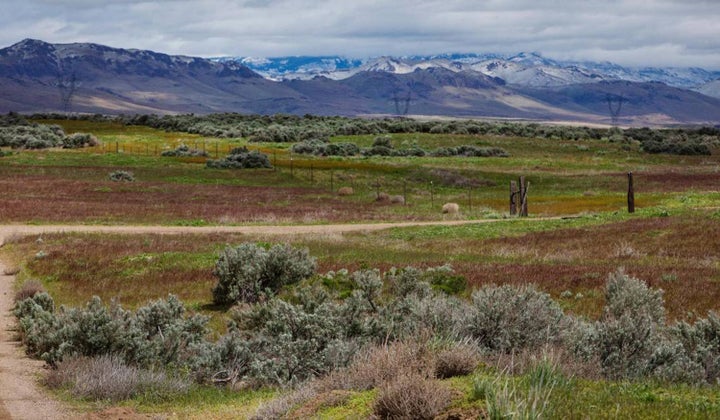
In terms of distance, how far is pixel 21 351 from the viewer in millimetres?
16188

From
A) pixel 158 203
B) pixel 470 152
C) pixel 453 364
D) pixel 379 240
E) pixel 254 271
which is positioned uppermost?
pixel 453 364

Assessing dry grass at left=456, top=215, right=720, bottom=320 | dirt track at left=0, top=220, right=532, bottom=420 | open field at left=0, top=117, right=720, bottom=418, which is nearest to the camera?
open field at left=0, top=117, right=720, bottom=418

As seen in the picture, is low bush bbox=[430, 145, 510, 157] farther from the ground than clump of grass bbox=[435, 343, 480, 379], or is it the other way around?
clump of grass bbox=[435, 343, 480, 379]

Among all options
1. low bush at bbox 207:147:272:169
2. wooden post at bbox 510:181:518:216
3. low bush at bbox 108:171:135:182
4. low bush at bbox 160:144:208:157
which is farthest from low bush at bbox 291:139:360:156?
wooden post at bbox 510:181:518:216

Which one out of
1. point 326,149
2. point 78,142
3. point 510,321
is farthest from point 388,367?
point 78,142

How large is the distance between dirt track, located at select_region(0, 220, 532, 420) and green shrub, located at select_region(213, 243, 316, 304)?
4994mm

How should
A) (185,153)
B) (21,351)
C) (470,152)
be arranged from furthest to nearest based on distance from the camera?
(470,152) < (185,153) < (21,351)

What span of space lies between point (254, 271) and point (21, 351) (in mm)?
6508

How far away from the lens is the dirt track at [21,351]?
1126cm

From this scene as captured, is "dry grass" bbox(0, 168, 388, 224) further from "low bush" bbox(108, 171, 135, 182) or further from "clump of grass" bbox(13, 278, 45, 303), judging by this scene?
"clump of grass" bbox(13, 278, 45, 303)

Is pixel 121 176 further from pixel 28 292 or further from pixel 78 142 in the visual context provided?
pixel 28 292

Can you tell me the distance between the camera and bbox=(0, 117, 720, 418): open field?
378 inches

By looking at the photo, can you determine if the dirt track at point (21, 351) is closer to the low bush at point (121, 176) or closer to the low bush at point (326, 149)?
the low bush at point (121, 176)

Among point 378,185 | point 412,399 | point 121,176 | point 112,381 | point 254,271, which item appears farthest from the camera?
point 378,185
